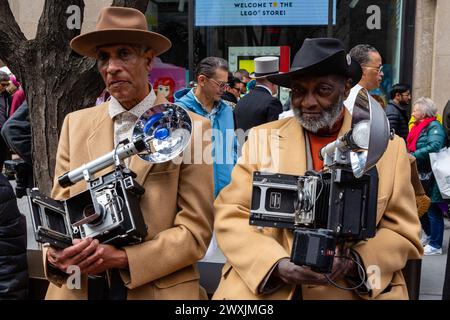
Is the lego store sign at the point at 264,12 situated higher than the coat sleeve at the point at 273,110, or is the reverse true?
the lego store sign at the point at 264,12

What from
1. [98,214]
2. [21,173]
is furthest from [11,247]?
[21,173]

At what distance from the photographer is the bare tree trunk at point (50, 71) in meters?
4.11

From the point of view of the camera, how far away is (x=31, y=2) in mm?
Result: 10977

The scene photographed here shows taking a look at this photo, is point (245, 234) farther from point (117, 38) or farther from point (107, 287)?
point (117, 38)

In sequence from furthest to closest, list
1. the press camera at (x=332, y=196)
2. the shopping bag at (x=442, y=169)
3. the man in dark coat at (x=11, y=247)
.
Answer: the shopping bag at (x=442, y=169), the man in dark coat at (x=11, y=247), the press camera at (x=332, y=196)

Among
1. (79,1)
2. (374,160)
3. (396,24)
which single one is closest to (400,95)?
(396,24)

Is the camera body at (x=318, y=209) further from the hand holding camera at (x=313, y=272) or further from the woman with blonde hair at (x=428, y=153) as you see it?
the woman with blonde hair at (x=428, y=153)

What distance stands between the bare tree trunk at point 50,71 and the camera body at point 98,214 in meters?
1.73

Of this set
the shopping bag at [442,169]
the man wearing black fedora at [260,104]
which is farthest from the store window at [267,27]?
the man wearing black fedora at [260,104]

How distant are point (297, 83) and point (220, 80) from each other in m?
2.97

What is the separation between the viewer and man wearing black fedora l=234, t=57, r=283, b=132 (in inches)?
240

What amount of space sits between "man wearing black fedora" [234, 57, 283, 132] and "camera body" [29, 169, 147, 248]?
12.1ft

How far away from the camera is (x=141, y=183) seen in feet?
8.84
